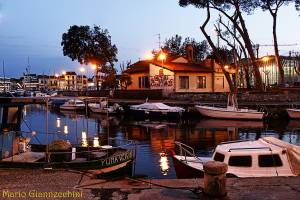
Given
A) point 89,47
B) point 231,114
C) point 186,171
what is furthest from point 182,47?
point 186,171

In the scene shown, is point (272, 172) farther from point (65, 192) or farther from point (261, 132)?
point (261, 132)

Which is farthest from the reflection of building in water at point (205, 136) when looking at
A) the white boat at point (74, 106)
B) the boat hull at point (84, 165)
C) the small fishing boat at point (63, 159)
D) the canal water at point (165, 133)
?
the white boat at point (74, 106)

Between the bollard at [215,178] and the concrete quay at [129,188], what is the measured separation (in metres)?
0.24

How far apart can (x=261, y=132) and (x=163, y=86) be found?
25.7 m

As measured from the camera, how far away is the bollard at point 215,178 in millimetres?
9164

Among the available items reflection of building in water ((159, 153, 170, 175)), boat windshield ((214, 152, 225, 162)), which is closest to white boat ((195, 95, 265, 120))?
reflection of building in water ((159, 153, 170, 175))

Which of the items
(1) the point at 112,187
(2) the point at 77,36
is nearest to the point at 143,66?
(2) the point at 77,36

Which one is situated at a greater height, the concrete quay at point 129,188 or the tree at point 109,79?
the tree at point 109,79

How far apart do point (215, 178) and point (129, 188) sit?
2348 millimetres

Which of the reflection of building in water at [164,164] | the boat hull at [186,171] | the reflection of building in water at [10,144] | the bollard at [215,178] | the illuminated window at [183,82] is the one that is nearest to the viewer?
the bollard at [215,178]

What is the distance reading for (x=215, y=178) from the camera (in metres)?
9.28

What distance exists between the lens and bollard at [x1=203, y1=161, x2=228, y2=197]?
9164 mm

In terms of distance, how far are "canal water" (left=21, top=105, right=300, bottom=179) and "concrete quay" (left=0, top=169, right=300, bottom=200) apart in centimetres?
908

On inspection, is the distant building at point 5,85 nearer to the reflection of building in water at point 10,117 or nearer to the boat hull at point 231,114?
the boat hull at point 231,114
